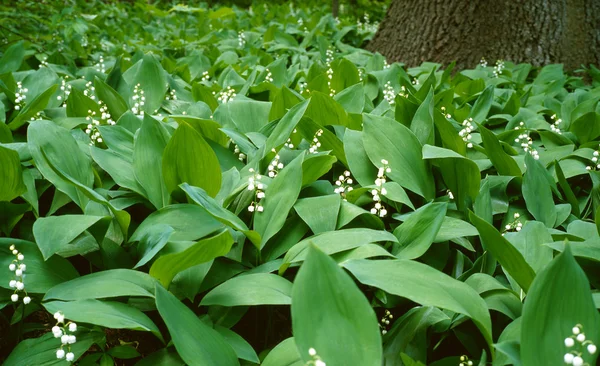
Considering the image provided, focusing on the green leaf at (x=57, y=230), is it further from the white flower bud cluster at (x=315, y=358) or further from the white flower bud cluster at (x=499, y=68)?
the white flower bud cluster at (x=499, y=68)

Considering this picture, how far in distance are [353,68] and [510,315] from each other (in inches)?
90.1

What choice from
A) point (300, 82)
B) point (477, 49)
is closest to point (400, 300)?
point (300, 82)

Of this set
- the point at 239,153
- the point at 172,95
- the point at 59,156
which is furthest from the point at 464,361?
the point at 172,95

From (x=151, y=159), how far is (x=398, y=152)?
1041 mm

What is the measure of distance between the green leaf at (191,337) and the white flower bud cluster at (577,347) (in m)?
0.86

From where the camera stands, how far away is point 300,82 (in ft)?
13.1

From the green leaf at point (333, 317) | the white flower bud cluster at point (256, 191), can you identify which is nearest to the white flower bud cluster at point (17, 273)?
the white flower bud cluster at point (256, 191)

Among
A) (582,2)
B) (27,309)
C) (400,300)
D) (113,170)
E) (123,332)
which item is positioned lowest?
(123,332)

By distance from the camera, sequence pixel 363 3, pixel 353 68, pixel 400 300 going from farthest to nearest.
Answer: pixel 363 3 → pixel 353 68 → pixel 400 300

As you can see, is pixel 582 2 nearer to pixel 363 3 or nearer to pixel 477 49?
pixel 477 49

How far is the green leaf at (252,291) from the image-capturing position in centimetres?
152

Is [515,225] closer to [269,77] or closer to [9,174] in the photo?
[9,174]

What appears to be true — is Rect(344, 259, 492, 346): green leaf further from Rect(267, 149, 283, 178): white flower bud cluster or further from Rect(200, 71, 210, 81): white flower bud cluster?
Rect(200, 71, 210, 81): white flower bud cluster

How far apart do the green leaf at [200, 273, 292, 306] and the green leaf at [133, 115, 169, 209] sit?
54 cm
